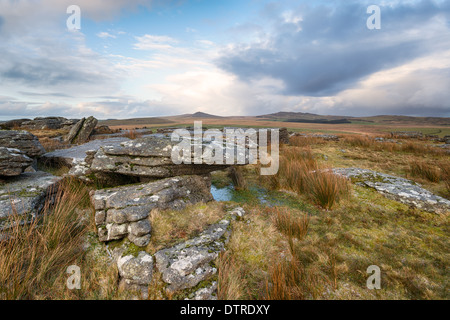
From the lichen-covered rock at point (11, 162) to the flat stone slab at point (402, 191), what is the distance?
976cm

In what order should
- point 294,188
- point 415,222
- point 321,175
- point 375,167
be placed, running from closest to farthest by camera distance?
point 415,222 < point 321,175 < point 294,188 < point 375,167

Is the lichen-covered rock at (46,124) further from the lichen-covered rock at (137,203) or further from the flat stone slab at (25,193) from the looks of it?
the lichen-covered rock at (137,203)

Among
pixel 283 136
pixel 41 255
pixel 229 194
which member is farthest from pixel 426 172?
pixel 41 255

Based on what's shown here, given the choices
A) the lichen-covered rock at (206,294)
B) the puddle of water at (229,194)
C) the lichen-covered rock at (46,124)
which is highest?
the lichen-covered rock at (46,124)

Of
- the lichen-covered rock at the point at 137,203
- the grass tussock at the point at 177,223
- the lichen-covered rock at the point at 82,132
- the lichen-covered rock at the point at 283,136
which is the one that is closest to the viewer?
the grass tussock at the point at 177,223

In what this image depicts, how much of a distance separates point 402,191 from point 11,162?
10.5 meters

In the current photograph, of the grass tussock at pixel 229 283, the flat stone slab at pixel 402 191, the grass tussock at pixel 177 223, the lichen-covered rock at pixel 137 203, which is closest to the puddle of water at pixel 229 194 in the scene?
the lichen-covered rock at pixel 137 203

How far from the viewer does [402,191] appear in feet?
18.3

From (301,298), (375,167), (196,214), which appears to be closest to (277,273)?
(301,298)

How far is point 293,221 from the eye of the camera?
423cm

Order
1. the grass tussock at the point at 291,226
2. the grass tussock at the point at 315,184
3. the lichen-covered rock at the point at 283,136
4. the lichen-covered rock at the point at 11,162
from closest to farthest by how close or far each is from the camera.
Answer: the grass tussock at the point at 291,226 < the lichen-covered rock at the point at 11,162 < the grass tussock at the point at 315,184 < the lichen-covered rock at the point at 283,136

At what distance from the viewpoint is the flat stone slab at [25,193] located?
145 inches
